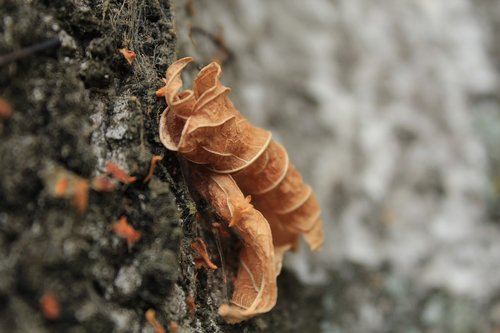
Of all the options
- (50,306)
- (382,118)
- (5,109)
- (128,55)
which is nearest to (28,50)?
(5,109)

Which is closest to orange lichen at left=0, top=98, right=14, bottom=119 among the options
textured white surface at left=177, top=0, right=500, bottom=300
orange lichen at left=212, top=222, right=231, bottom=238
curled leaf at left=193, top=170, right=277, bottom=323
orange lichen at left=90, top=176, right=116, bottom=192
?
orange lichen at left=90, top=176, right=116, bottom=192

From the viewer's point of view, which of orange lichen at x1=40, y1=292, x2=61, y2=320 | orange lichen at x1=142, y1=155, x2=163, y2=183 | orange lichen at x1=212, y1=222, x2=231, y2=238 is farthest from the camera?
orange lichen at x1=212, y1=222, x2=231, y2=238

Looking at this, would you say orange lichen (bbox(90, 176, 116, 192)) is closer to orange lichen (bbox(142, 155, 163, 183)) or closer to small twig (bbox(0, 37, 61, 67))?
orange lichen (bbox(142, 155, 163, 183))

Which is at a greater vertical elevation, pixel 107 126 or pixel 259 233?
pixel 107 126

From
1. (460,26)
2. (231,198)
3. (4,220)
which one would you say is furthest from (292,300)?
(460,26)

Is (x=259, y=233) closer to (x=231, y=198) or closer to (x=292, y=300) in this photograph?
(x=231, y=198)

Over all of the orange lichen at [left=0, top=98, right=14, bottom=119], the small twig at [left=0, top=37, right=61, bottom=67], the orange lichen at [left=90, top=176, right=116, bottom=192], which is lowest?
the orange lichen at [left=90, top=176, right=116, bottom=192]

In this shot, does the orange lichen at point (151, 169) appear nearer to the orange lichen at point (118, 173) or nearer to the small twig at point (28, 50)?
the orange lichen at point (118, 173)
